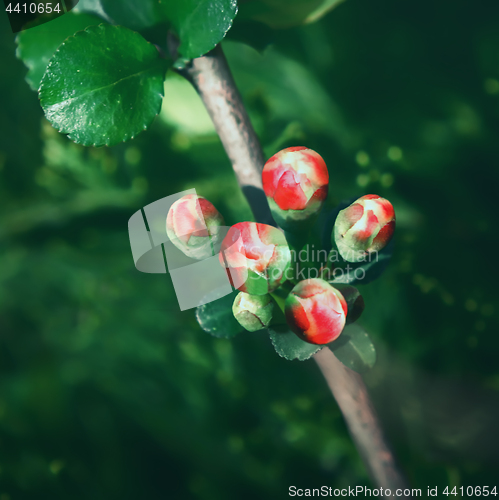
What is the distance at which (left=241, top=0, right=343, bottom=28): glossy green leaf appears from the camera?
412mm

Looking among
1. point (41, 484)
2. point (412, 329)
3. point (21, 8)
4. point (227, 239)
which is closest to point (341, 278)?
point (227, 239)

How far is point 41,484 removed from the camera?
22.1 inches

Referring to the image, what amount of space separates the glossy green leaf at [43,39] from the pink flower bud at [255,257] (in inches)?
8.6

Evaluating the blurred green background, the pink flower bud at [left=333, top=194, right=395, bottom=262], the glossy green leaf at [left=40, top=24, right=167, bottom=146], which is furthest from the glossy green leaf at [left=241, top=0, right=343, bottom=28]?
the pink flower bud at [left=333, top=194, right=395, bottom=262]

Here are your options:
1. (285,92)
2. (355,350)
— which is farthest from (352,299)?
(285,92)

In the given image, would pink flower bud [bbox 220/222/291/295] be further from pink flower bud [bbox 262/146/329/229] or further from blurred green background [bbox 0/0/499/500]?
blurred green background [bbox 0/0/499/500]

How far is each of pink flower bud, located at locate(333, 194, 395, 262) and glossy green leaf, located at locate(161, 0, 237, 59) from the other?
0.16 meters

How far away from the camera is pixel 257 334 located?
54cm

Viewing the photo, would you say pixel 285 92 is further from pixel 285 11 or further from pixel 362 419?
pixel 362 419

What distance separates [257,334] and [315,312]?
269 millimetres

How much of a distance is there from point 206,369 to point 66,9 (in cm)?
42

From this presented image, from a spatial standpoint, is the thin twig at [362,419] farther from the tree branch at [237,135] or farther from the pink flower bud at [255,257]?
the pink flower bud at [255,257]

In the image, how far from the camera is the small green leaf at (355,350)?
1.12 feet

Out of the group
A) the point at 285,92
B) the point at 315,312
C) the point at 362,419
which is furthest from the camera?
the point at 285,92
